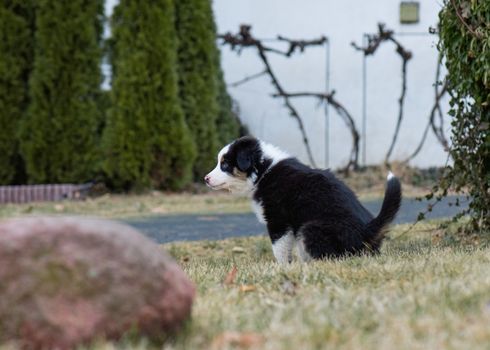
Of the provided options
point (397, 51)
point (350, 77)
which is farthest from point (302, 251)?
point (350, 77)

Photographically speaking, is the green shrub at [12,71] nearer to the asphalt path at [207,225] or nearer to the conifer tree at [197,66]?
the conifer tree at [197,66]

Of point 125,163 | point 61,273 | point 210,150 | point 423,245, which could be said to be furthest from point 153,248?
point 210,150

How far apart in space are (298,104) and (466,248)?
9.30 metres

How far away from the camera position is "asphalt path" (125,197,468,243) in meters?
7.84

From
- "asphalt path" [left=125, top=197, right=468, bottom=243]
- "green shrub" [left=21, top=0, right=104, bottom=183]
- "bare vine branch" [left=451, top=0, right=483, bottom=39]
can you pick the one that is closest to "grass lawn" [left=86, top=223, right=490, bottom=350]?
"bare vine branch" [left=451, top=0, right=483, bottom=39]

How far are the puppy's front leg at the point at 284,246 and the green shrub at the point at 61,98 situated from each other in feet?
24.4

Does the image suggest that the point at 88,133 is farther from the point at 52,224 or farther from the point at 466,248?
the point at 52,224

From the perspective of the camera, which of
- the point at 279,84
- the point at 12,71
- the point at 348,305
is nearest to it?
the point at 348,305

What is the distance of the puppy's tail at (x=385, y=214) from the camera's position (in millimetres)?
4809

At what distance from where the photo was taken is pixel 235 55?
1448 cm

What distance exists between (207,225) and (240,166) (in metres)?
3.46

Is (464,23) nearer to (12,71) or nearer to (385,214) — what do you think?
(385,214)

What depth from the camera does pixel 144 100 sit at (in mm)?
11977

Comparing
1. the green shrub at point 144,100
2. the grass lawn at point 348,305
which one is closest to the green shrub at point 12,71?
the green shrub at point 144,100
